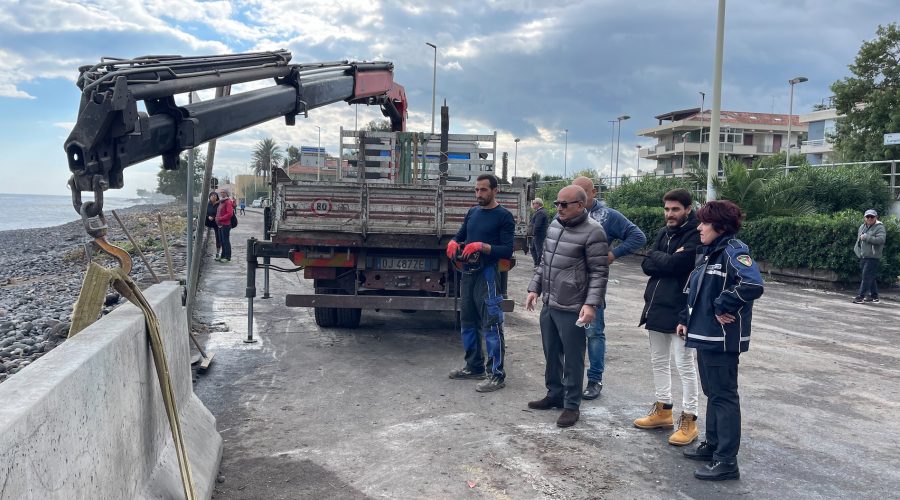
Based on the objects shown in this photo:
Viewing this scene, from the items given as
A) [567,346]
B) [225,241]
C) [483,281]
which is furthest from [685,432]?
[225,241]

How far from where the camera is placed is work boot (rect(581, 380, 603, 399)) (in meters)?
5.98

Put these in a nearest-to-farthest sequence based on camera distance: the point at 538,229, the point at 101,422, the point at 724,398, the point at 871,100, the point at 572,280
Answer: the point at 101,422, the point at 724,398, the point at 572,280, the point at 538,229, the point at 871,100

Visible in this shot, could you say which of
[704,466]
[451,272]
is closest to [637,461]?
[704,466]

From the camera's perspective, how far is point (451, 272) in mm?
7719

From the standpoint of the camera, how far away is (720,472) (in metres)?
4.23

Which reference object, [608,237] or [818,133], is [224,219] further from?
[818,133]

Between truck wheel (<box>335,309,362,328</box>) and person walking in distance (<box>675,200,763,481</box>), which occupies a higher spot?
person walking in distance (<box>675,200,763,481</box>)

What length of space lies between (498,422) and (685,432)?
135 centimetres

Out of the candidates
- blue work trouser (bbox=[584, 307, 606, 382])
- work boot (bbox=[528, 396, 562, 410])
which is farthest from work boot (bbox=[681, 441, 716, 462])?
blue work trouser (bbox=[584, 307, 606, 382])

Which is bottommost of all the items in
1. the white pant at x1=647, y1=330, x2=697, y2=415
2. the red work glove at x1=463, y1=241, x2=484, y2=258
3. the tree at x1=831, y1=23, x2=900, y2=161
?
the white pant at x1=647, y1=330, x2=697, y2=415

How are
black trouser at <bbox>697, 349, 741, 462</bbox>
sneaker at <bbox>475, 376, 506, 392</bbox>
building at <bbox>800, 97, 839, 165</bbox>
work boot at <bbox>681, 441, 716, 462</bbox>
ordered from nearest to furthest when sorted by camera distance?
black trouser at <bbox>697, 349, 741, 462</bbox>, work boot at <bbox>681, 441, 716, 462</bbox>, sneaker at <bbox>475, 376, 506, 392</bbox>, building at <bbox>800, 97, 839, 165</bbox>

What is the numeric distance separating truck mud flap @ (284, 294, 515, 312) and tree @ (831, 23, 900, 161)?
30.5 m

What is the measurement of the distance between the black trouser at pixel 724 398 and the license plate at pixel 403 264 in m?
3.81

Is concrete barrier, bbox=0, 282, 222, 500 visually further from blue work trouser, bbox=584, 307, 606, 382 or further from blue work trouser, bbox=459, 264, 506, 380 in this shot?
blue work trouser, bbox=584, 307, 606, 382
